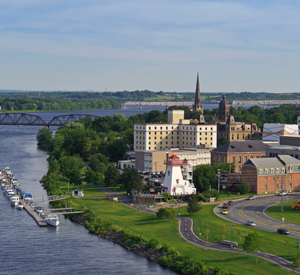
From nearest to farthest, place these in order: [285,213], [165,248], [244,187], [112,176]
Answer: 1. [165,248]
2. [285,213]
3. [244,187]
4. [112,176]

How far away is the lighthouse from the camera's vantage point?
339ft

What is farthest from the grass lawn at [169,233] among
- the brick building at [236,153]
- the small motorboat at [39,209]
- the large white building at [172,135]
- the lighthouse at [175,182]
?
the large white building at [172,135]

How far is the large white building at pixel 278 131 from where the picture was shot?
6668 inches

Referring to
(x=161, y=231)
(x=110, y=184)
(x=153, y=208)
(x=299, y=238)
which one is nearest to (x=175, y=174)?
(x=153, y=208)

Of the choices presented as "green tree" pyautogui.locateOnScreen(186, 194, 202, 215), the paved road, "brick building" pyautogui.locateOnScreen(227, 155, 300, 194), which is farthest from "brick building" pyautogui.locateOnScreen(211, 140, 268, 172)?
"green tree" pyautogui.locateOnScreen(186, 194, 202, 215)

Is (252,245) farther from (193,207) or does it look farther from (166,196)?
(166,196)

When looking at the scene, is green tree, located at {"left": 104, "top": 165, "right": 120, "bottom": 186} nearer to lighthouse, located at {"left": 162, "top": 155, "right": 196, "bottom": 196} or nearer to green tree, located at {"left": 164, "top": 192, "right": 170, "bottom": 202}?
lighthouse, located at {"left": 162, "top": 155, "right": 196, "bottom": 196}

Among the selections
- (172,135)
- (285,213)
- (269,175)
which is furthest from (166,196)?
(172,135)

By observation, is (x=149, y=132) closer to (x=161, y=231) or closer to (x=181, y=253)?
(x=161, y=231)

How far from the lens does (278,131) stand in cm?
17125

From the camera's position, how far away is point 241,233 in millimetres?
74562

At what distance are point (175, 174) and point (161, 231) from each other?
2752cm

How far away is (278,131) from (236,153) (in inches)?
1630

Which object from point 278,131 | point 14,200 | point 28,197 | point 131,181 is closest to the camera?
point 14,200
